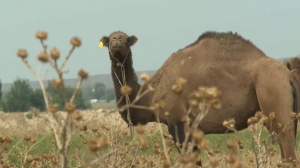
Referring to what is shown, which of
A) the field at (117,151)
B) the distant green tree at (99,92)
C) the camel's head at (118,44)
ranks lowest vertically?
the field at (117,151)

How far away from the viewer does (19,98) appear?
113 meters

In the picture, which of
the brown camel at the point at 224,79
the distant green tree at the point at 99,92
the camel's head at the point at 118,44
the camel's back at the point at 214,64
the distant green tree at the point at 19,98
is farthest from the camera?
the distant green tree at the point at 99,92

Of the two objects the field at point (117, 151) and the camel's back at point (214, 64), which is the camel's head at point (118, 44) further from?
the field at point (117, 151)

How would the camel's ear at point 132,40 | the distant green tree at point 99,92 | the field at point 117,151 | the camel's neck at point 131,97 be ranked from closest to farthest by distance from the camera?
the field at point 117,151, the camel's neck at point 131,97, the camel's ear at point 132,40, the distant green tree at point 99,92

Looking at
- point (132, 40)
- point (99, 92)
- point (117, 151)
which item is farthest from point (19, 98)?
point (117, 151)

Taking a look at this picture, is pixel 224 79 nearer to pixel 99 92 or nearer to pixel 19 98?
pixel 19 98

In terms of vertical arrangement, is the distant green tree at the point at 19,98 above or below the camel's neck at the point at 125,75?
above

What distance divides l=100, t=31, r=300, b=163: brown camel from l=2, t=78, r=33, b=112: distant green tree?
321 ft

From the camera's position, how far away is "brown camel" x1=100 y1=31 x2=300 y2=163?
8.37m

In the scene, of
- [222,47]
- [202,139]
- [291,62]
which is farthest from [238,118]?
[202,139]

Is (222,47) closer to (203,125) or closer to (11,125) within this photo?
(203,125)

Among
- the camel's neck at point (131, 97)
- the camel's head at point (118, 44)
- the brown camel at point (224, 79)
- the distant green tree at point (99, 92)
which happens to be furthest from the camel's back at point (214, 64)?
the distant green tree at point (99, 92)

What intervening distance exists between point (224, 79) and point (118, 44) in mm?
1692

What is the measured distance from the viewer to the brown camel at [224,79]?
837cm
